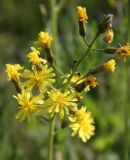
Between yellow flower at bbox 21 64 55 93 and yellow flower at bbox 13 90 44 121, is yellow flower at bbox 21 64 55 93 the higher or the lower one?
the higher one

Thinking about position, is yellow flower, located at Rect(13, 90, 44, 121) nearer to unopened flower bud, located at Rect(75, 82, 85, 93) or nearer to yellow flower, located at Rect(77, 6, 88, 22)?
unopened flower bud, located at Rect(75, 82, 85, 93)

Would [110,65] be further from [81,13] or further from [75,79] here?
[81,13]

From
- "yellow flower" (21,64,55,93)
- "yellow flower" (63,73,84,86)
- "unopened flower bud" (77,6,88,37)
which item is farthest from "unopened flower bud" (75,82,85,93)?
"unopened flower bud" (77,6,88,37)

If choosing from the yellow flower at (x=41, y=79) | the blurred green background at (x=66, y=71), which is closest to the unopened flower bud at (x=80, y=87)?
the yellow flower at (x=41, y=79)

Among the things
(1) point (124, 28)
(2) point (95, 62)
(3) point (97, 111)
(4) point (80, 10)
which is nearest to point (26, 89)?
(4) point (80, 10)

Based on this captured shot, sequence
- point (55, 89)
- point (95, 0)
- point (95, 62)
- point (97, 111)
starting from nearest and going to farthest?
point (55, 89)
point (95, 62)
point (97, 111)
point (95, 0)

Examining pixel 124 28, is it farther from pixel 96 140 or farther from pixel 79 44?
pixel 96 140
